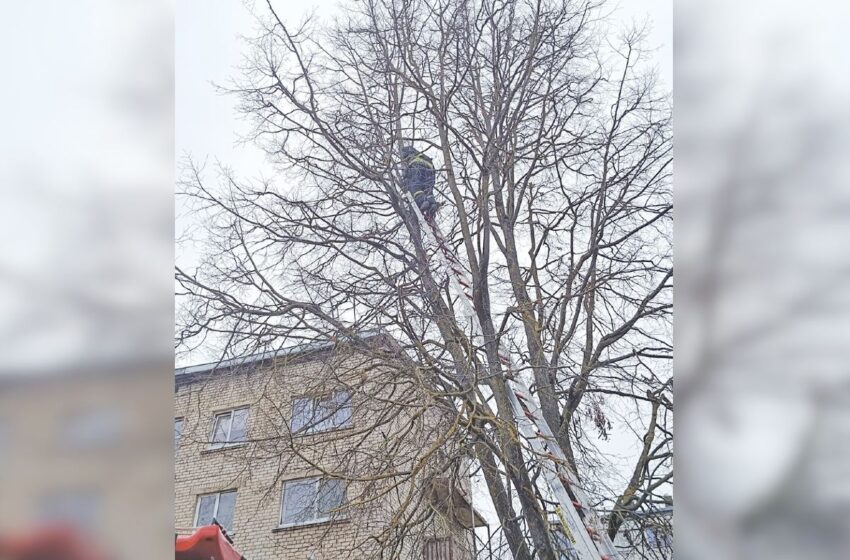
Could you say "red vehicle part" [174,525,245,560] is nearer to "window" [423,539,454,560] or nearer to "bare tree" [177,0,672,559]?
"bare tree" [177,0,672,559]

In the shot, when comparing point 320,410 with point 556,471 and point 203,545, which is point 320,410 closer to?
point 203,545

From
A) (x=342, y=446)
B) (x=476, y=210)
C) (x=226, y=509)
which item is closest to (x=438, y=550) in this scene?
(x=342, y=446)

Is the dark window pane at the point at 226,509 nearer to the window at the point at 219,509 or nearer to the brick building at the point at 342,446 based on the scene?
the window at the point at 219,509

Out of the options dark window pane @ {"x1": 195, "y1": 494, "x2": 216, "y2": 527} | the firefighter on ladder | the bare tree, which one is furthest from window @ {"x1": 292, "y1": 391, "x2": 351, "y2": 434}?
dark window pane @ {"x1": 195, "y1": 494, "x2": 216, "y2": 527}
